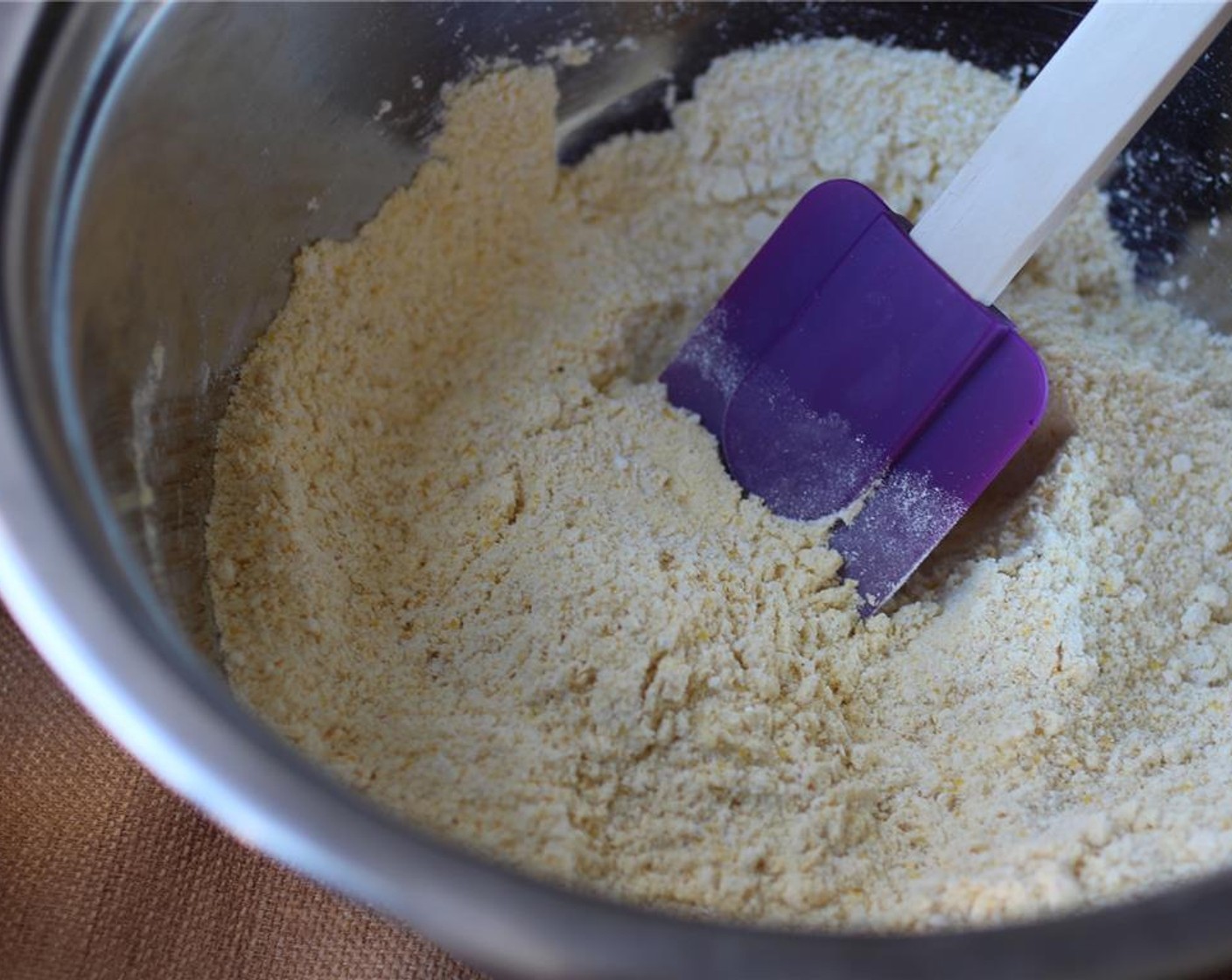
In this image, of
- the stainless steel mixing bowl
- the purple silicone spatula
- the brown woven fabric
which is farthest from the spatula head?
the brown woven fabric

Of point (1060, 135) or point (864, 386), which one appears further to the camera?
point (864, 386)

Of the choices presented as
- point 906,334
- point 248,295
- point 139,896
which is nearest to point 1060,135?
point 906,334

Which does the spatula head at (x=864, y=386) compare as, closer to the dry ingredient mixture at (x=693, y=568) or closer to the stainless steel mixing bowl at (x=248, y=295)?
the dry ingredient mixture at (x=693, y=568)

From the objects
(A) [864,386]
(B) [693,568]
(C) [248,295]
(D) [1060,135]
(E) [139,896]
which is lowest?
(E) [139,896]

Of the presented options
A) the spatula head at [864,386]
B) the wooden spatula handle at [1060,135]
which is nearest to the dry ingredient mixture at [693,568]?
the spatula head at [864,386]

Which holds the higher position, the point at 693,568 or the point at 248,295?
the point at 693,568

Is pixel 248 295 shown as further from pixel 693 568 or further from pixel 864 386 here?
pixel 864 386

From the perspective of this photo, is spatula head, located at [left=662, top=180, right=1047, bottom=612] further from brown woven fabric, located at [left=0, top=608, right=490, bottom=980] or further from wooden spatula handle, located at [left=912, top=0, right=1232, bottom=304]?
brown woven fabric, located at [left=0, top=608, right=490, bottom=980]
